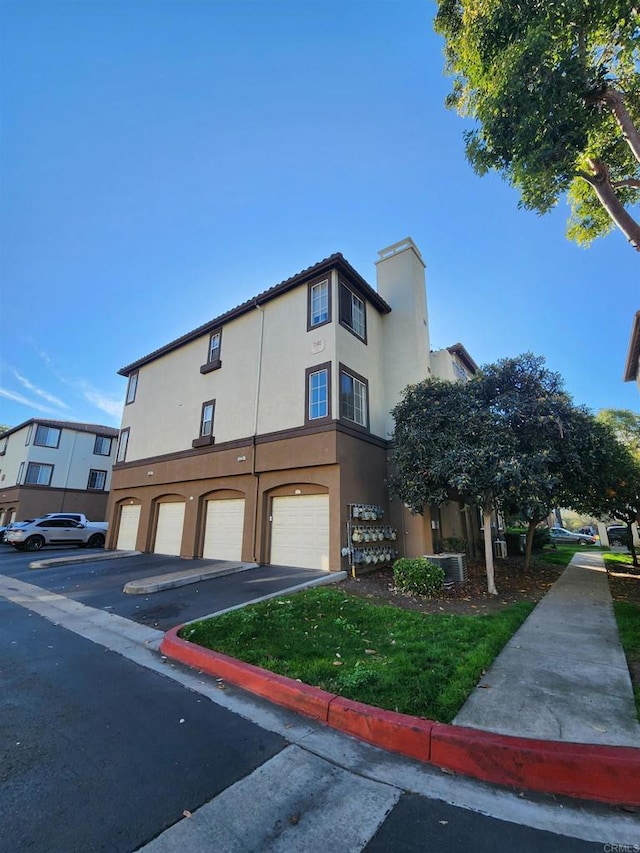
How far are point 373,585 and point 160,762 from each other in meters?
7.64

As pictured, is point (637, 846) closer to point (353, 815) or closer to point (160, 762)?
point (353, 815)

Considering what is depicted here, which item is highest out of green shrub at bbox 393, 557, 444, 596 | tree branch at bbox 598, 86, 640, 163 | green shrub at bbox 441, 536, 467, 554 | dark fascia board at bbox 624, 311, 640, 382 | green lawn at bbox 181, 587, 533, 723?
dark fascia board at bbox 624, 311, 640, 382

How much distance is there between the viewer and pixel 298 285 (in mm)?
14461

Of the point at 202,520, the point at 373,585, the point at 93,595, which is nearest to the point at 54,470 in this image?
the point at 202,520

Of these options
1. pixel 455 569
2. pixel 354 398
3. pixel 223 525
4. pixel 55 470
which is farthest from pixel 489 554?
pixel 55 470

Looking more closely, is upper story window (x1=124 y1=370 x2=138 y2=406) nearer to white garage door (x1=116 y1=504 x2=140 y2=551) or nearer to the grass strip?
white garage door (x1=116 y1=504 x2=140 y2=551)

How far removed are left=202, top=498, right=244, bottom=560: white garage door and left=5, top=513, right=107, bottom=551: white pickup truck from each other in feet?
39.7

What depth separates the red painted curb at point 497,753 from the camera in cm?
278

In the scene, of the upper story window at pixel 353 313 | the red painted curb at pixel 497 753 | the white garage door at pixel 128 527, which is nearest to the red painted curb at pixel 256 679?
the red painted curb at pixel 497 753

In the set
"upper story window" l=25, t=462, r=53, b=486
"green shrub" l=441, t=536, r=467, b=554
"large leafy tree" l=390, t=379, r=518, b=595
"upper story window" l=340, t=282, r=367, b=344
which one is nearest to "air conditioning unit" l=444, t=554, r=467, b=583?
"large leafy tree" l=390, t=379, r=518, b=595

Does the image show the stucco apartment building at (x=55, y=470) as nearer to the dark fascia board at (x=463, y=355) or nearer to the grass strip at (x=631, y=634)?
the dark fascia board at (x=463, y=355)

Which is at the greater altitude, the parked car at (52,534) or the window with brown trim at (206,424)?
the window with brown trim at (206,424)

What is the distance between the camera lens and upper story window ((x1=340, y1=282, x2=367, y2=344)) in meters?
13.5

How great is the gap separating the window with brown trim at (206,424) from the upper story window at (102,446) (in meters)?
21.5
